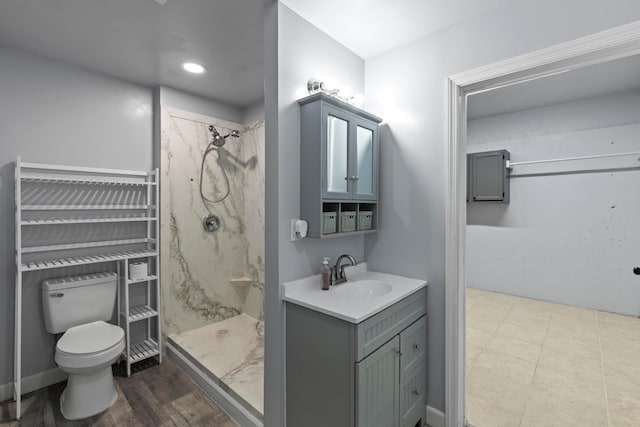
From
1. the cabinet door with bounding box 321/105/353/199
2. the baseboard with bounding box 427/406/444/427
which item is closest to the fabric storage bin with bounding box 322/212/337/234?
the cabinet door with bounding box 321/105/353/199

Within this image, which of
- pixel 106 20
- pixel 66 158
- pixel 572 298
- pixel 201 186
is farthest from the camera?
pixel 572 298

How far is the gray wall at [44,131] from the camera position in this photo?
6.91 feet

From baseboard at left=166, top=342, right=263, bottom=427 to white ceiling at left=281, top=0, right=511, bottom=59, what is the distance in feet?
8.04

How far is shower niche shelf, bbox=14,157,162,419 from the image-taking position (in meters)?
2.11

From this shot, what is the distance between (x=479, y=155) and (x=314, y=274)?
11.2ft

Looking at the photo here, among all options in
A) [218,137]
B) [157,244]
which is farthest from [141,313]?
[218,137]

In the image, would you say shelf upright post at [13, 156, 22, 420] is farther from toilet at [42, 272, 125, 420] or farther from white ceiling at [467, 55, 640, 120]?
white ceiling at [467, 55, 640, 120]

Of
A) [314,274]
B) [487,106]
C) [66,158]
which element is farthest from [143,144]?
[487,106]

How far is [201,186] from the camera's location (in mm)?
3037

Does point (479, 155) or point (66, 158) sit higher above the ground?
point (479, 155)

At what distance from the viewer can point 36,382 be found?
7.32 ft

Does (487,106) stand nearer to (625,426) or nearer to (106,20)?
(625,426)

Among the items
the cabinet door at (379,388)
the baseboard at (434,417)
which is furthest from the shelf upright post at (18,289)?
the baseboard at (434,417)

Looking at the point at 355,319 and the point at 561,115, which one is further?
the point at 561,115
